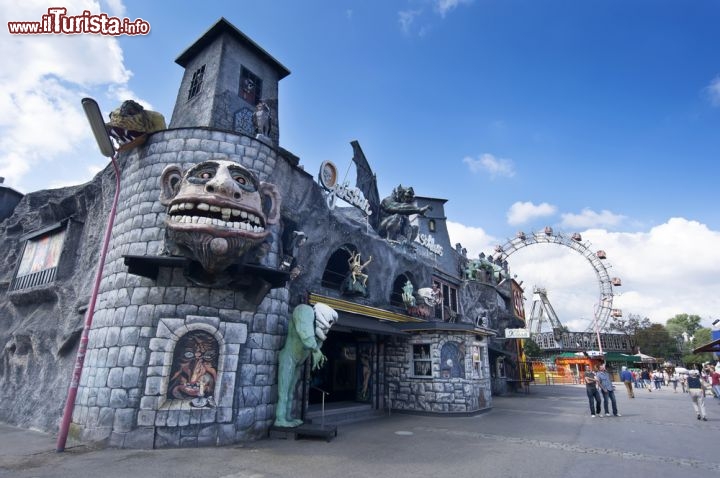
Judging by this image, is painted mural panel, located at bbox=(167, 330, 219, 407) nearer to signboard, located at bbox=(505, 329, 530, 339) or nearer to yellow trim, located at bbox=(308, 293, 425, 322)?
yellow trim, located at bbox=(308, 293, 425, 322)

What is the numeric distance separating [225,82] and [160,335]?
9.55m

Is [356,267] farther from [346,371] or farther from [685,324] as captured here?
[685,324]

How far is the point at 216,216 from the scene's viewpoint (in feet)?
26.5

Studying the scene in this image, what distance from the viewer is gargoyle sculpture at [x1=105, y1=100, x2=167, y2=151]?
10414 millimetres

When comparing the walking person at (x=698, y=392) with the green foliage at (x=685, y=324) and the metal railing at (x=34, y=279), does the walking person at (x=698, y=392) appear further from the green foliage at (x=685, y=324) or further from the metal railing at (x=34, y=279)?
the green foliage at (x=685, y=324)

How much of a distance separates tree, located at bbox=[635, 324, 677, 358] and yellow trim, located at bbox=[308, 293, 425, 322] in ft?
167

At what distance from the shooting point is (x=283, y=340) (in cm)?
1023

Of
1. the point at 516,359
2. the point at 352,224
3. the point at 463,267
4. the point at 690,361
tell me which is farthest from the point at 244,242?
the point at 690,361

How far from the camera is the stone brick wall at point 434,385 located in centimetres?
1384

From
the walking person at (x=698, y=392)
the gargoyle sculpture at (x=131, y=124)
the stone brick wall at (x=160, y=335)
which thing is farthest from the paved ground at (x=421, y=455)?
the gargoyle sculpture at (x=131, y=124)

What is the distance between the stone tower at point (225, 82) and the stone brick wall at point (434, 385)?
10.1m

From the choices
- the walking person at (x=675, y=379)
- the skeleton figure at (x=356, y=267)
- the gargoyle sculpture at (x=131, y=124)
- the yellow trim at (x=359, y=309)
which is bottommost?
the walking person at (x=675, y=379)

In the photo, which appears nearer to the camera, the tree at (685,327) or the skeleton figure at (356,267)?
the skeleton figure at (356,267)

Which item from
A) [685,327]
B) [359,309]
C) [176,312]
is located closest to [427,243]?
[359,309]
